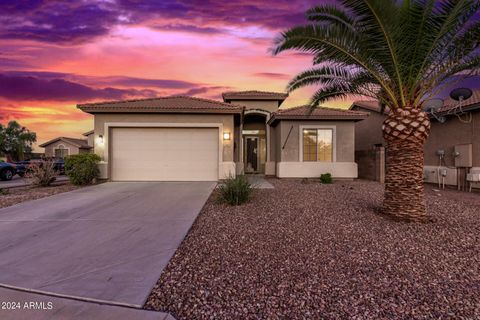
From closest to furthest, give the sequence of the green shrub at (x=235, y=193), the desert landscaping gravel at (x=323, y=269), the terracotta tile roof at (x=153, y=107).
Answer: the desert landscaping gravel at (x=323, y=269)
the green shrub at (x=235, y=193)
the terracotta tile roof at (x=153, y=107)

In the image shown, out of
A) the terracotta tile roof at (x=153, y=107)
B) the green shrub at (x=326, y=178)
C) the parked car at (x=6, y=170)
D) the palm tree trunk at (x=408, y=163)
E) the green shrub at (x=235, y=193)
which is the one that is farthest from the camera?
the parked car at (x=6, y=170)

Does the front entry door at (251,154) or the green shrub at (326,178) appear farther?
the front entry door at (251,154)

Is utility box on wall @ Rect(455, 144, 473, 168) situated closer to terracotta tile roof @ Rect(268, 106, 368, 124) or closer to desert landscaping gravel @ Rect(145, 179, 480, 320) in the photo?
terracotta tile roof @ Rect(268, 106, 368, 124)

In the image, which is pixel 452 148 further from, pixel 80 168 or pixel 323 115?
pixel 80 168

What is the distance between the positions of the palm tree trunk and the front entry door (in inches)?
482

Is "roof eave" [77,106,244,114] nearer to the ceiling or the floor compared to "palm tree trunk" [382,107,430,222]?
nearer to the ceiling

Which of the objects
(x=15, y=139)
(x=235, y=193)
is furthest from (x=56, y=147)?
(x=235, y=193)

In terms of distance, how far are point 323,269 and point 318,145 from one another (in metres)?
11.2

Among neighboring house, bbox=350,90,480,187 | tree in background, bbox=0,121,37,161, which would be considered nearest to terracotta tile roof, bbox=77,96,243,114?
neighboring house, bbox=350,90,480,187

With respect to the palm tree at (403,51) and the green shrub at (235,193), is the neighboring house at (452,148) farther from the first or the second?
the green shrub at (235,193)

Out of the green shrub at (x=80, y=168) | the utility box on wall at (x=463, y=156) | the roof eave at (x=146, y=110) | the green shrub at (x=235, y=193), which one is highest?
the roof eave at (x=146, y=110)

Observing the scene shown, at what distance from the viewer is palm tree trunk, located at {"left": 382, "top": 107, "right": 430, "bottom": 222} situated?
Result: 5.62 meters

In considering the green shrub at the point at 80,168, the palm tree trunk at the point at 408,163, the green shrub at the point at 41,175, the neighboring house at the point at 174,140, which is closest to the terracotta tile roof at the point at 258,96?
the neighboring house at the point at 174,140

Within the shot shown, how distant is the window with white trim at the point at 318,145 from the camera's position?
13.9 metres
